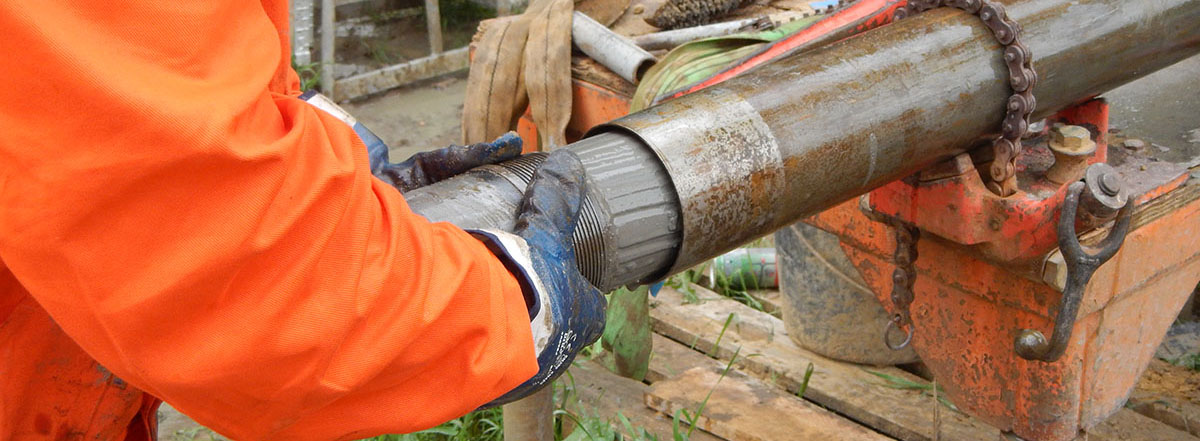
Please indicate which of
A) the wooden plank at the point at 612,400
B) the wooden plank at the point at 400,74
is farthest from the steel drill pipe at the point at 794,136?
the wooden plank at the point at 400,74

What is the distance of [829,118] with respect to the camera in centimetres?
166

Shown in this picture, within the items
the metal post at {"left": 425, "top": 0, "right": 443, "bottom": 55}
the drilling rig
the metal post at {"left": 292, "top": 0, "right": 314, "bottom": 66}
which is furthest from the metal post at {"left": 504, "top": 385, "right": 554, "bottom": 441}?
the metal post at {"left": 425, "top": 0, "right": 443, "bottom": 55}

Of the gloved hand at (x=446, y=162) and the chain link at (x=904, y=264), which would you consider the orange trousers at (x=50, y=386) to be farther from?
the chain link at (x=904, y=264)

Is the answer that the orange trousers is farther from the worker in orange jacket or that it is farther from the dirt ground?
the dirt ground

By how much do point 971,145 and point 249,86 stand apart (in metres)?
1.26

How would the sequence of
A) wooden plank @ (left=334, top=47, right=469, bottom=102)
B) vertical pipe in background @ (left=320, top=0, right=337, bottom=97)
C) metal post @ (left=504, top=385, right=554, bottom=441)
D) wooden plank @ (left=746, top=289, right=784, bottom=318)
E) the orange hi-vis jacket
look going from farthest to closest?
wooden plank @ (left=334, top=47, right=469, bottom=102)
vertical pipe in background @ (left=320, top=0, right=337, bottom=97)
wooden plank @ (left=746, top=289, right=784, bottom=318)
metal post @ (left=504, top=385, right=554, bottom=441)
the orange hi-vis jacket

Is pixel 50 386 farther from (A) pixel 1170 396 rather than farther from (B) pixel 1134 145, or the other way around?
(A) pixel 1170 396

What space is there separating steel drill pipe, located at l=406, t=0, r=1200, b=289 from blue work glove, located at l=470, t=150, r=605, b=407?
0.06 m

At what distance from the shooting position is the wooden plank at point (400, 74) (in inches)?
217

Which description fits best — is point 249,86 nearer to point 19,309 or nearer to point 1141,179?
point 19,309

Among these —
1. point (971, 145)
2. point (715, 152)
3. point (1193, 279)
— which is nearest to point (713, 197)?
point (715, 152)

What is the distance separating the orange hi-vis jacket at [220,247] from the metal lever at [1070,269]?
937 millimetres

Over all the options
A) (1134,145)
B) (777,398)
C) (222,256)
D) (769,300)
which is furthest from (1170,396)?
(222,256)

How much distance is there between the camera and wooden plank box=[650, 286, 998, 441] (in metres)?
2.64
